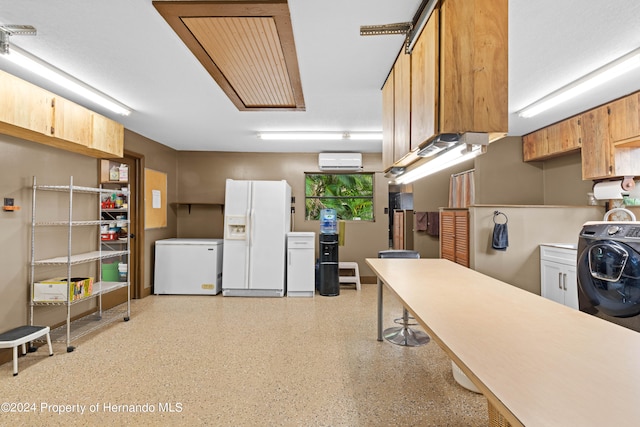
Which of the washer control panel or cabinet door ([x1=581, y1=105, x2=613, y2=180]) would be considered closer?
the washer control panel

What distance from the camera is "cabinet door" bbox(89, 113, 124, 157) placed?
344 cm

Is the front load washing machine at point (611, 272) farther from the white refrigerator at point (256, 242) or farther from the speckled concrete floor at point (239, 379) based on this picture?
the white refrigerator at point (256, 242)

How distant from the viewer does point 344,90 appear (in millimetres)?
3105

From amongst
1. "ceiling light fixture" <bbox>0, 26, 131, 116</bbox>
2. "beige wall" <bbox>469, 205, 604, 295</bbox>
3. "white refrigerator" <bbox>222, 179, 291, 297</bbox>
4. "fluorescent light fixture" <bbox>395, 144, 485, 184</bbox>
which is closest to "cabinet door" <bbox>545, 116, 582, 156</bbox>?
"beige wall" <bbox>469, 205, 604, 295</bbox>

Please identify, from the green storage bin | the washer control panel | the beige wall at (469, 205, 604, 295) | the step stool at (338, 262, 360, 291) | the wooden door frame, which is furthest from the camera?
the step stool at (338, 262, 360, 291)

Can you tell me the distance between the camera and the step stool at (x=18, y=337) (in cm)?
259

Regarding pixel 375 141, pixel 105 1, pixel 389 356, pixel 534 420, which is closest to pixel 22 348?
pixel 105 1

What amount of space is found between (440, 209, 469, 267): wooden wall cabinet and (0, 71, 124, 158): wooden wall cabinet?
14.5 feet

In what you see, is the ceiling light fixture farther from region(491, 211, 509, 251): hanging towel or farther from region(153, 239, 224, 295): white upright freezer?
region(491, 211, 509, 251): hanging towel

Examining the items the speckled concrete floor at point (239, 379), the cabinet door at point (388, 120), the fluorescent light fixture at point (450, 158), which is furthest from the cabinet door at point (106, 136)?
the fluorescent light fixture at point (450, 158)

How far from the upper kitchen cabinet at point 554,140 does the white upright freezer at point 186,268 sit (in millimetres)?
4935

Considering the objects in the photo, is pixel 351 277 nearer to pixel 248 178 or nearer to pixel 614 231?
pixel 248 178

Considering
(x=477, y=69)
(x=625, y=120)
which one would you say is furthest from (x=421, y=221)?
(x=477, y=69)

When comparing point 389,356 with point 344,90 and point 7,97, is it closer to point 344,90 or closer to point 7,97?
point 344,90
